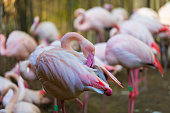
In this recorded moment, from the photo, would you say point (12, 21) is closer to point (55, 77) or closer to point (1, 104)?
point (1, 104)

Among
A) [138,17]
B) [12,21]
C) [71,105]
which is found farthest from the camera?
[138,17]

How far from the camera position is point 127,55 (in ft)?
11.1

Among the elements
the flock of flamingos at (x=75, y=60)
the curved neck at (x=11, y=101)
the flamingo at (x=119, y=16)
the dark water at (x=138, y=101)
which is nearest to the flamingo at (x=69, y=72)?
the flock of flamingos at (x=75, y=60)

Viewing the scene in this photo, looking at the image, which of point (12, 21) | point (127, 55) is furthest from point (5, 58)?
point (127, 55)

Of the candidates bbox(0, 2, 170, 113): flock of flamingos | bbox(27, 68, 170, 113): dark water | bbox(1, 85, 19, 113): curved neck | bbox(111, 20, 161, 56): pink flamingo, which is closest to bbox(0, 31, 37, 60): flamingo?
bbox(0, 2, 170, 113): flock of flamingos

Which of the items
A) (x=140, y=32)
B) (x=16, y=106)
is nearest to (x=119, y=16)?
(x=140, y=32)

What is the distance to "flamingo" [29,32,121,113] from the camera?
79.4 inches

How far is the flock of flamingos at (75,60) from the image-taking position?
6.87ft

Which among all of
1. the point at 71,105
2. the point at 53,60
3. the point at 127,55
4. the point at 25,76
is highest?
the point at 53,60

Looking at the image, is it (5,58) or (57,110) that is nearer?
(57,110)

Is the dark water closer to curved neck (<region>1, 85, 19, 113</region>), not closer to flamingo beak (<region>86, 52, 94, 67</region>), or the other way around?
curved neck (<region>1, 85, 19, 113</region>)

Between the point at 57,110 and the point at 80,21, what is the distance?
3366 millimetres

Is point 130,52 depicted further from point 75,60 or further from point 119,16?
point 119,16

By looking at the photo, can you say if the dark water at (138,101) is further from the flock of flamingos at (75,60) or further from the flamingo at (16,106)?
the flamingo at (16,106)
